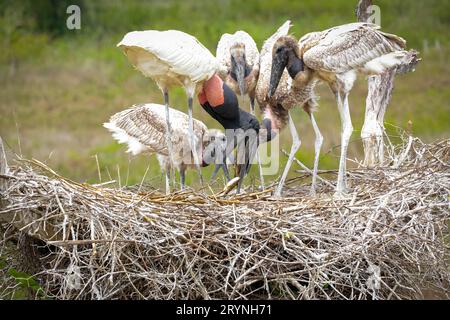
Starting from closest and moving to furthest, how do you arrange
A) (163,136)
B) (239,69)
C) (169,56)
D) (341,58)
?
1. (169,56)
2. (341,58)
3. (239,69)
4. (163,136)

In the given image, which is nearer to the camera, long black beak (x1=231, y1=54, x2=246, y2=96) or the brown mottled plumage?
the brown mottled plumage

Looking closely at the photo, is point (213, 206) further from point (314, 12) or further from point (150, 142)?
point (314, 12)

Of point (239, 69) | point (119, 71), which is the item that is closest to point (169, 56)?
point (239, 69)

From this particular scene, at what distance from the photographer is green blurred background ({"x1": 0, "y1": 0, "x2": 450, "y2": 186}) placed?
18297 mm

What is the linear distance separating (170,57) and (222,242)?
1752mm

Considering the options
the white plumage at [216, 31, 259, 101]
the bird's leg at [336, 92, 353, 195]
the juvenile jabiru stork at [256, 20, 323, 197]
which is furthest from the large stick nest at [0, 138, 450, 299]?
the white plumage at [216, 31, 259, 101]

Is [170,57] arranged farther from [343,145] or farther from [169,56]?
[343,145]

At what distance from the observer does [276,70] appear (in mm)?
8586

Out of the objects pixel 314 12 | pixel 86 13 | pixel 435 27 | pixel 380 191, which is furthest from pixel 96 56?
pixel 380 191

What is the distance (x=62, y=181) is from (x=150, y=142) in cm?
233

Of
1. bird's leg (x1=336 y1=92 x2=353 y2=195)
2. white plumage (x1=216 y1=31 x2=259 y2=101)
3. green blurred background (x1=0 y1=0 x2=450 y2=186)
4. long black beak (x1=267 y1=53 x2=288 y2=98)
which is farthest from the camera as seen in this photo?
green blurred background (x1=0 y1=0 x2=450 y2=186)

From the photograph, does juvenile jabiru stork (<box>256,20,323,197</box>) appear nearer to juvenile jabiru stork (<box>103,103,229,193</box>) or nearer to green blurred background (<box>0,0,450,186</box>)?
juvenile jabiru stork (<box>103,103,229,193</box>)

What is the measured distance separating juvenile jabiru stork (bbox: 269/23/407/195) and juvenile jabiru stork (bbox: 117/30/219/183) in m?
0.60

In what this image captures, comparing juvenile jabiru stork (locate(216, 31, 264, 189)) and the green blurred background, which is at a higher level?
juvenile jabiru stork (locate(216, 31, 264, 189))
